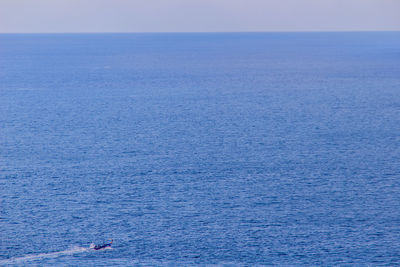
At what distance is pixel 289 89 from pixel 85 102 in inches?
1850

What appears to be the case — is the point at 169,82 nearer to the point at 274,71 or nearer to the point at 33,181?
the point at 274,71

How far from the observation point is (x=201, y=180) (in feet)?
222

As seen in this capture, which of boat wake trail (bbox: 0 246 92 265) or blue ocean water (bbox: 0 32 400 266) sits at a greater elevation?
blue ocean water (bbox: 0 32 400 266)

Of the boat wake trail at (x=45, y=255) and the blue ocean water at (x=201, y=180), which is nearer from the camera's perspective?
the boat wake trail at (x=45, y=255)

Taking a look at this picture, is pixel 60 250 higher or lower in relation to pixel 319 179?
lower

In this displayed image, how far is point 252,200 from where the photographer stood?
61.9 metres

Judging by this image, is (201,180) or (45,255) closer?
(45,255)

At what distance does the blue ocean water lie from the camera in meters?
51.5

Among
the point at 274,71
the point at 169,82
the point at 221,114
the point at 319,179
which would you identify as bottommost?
the point at 319,179

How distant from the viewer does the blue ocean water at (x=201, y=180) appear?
5150 cm

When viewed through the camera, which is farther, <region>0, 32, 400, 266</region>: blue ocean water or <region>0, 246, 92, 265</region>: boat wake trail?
<region>0, 32, 400, 266</region>: blue ocean water

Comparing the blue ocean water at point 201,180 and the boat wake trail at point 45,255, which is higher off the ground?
the blue ocean water at point 201,180

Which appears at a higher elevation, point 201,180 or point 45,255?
point 201,180

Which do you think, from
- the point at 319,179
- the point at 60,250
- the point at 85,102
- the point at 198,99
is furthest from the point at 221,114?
the point at 60,250
